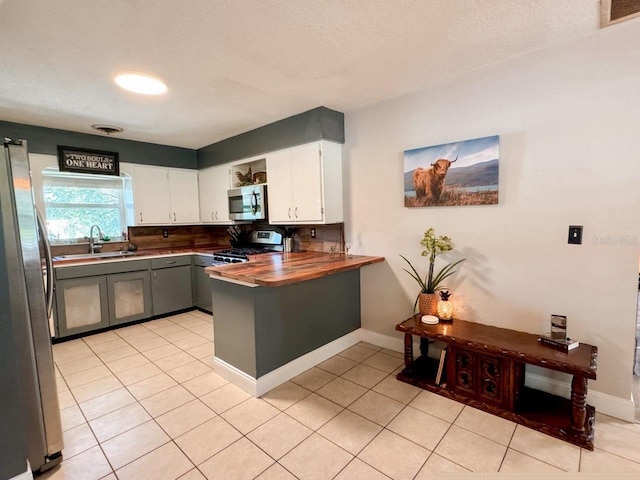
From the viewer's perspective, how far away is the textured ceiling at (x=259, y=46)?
1.61 meters

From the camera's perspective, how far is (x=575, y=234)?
2.05m

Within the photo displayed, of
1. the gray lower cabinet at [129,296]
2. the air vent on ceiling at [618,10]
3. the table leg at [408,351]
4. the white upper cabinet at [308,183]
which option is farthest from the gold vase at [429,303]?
the gray lower cabinet at [129,296]

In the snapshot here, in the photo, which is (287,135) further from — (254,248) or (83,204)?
(83,204)

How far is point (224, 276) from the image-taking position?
2.31 m

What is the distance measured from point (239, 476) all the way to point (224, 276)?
1.22 m

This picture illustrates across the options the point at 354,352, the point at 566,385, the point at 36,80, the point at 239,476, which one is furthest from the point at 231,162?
the point at 566,385

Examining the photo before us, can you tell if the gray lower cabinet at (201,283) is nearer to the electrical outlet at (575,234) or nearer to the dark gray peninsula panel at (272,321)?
the dark gray peninsula panel at (272,321)

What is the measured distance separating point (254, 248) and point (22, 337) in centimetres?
271

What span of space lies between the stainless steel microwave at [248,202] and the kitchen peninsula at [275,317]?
95cm

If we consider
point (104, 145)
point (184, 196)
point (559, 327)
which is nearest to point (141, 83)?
point (104, 145)

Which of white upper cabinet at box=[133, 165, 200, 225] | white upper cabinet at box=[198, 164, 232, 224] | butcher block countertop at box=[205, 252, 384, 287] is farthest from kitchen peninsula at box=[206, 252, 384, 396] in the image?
white upper cabinet at box=[133, 165, 200, 225]

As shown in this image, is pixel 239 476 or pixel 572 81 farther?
pixel 572 81

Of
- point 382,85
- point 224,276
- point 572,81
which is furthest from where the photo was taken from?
point 382,85

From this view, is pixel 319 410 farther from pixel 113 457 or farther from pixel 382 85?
pixel 382 85
